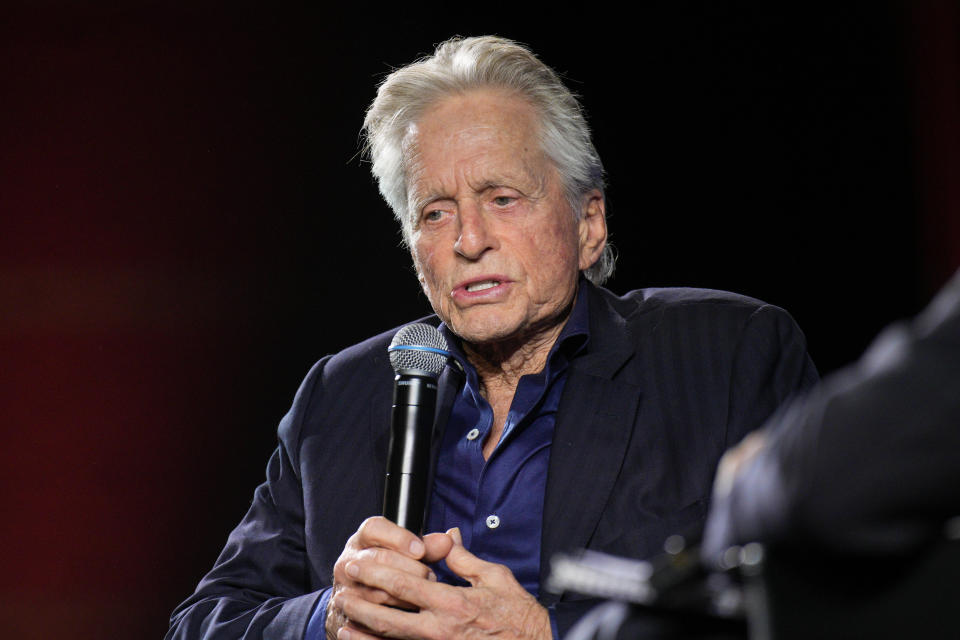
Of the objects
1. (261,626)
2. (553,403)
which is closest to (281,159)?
(553,403)

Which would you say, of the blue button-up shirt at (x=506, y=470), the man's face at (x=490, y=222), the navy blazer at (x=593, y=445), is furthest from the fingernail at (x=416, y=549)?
the man's face at (x=490, y=222)

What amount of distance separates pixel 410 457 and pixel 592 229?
877 mm

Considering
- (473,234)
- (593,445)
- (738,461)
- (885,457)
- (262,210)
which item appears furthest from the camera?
(262,210)

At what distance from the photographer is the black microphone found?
153 centimetres

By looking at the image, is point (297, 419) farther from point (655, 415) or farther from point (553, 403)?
point (655, 415)

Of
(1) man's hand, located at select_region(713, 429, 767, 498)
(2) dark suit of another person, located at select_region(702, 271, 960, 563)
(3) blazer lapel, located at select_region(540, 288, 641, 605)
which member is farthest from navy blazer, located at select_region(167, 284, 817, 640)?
(2) dark suit of another person, located at select_region(702, 271, 960, 563)

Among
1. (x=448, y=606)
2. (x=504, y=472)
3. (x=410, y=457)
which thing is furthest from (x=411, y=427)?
(x=504, y=472)

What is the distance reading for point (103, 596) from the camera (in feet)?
7.92

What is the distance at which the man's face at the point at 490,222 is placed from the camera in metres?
1.96

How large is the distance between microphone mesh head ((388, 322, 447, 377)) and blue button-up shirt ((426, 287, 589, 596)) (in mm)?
334

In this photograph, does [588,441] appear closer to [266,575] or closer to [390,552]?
[390,552]

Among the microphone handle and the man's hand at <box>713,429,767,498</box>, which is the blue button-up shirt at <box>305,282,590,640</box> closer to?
the microphone handle

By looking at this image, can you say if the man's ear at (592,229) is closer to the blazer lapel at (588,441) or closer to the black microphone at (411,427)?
the blazer lapel at (588,441)

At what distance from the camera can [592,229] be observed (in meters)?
2.20
